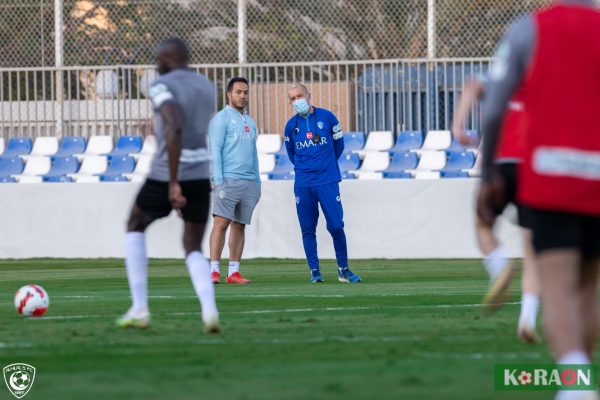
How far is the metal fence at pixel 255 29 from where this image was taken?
23172 millimetres

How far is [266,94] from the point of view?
24.0 meters

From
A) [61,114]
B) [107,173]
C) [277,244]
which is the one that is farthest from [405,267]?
[61,114]

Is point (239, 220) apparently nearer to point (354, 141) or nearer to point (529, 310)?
point (354, 141)

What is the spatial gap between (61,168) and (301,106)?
9.30 meters

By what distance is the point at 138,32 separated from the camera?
24391 millimetres

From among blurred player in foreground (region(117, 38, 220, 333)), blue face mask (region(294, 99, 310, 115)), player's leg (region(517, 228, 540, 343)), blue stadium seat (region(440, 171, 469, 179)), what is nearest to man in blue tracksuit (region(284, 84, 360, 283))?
blue face mask (region(294, 99, 310, 115))

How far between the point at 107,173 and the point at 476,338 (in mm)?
15798

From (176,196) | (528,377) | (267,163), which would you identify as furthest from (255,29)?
(528,377)

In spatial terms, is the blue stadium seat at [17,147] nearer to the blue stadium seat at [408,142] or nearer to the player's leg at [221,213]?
the blue stadium seat at [408,142]

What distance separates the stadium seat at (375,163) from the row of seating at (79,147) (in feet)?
13.1

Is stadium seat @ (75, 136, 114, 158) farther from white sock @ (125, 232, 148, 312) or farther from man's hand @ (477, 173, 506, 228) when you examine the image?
man's hand @ (477, 173, 506, 228)

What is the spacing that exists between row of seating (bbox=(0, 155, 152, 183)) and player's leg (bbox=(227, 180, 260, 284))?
25.1 ft

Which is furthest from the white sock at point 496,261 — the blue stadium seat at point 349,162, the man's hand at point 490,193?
the blue stadium seat at point 349,162

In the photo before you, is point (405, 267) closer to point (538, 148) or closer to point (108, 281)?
point (108, 281)
